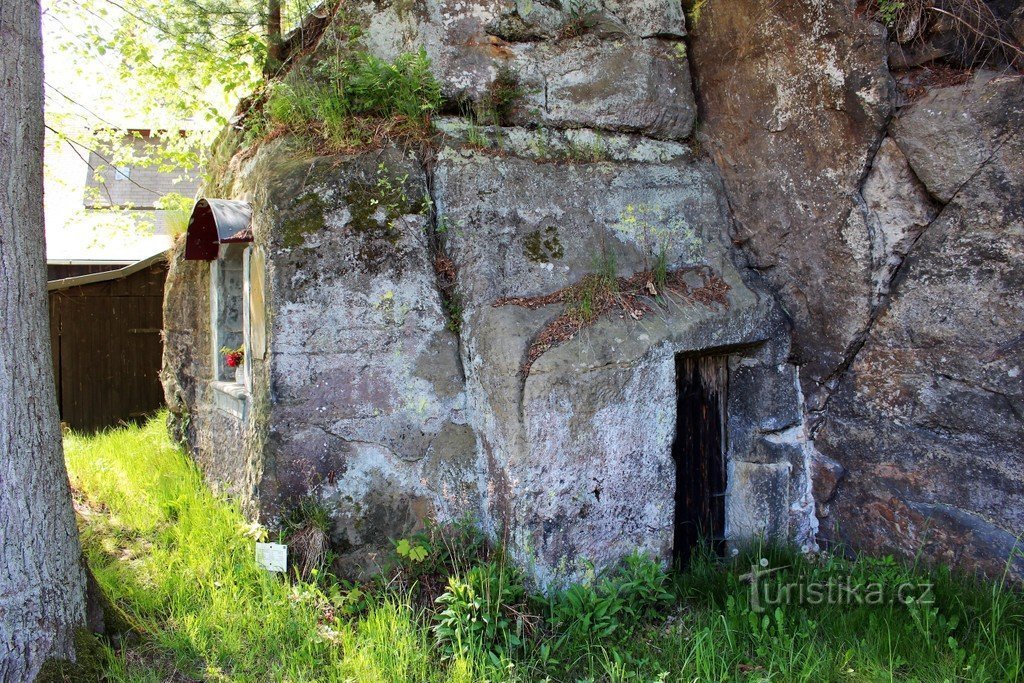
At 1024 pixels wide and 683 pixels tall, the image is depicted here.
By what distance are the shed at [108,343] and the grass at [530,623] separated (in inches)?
216

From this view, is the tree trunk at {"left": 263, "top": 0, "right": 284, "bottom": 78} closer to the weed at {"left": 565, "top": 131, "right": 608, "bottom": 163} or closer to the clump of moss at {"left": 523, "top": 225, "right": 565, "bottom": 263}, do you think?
the weed at {"left": 565, "top": 131, "right": 608, "bottom": 163}

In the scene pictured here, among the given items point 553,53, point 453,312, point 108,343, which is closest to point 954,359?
point 453,312

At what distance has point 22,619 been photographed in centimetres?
313

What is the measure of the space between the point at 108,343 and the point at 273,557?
6.59m

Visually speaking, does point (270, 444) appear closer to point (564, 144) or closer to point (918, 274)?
point (564, 144)

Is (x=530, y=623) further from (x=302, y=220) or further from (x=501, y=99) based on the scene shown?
(x=501, y=99)

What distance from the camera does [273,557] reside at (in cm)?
394

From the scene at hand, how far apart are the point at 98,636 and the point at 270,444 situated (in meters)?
1.19

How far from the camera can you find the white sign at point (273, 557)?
393cm

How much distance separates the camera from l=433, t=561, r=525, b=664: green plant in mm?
3400

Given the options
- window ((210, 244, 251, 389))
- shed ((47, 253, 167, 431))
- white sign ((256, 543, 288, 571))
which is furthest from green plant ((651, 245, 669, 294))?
shed ((47, 253, 167, 431))

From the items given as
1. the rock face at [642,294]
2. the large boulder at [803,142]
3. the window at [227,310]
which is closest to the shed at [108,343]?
the window at [227,310]

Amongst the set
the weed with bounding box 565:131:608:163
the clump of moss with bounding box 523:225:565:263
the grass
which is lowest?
the grass

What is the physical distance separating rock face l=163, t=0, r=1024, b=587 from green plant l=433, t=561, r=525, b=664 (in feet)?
0.64
